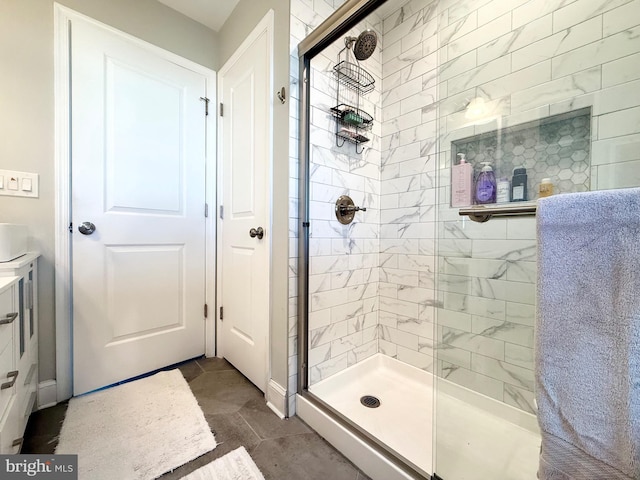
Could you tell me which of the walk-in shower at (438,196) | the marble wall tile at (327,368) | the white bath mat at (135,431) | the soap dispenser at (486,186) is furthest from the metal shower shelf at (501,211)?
the white bath mat at (135,431)

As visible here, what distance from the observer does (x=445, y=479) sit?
0.85m

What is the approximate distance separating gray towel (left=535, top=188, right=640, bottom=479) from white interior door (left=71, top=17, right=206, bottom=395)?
6.06 ft

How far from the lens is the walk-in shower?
1001mm

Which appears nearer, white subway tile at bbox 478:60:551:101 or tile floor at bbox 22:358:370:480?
tile floor at bbox 22:358:370:480

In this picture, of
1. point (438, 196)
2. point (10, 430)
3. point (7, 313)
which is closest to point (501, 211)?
point (438, 196)

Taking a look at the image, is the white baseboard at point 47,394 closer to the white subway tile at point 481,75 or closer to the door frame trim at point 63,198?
the door frame trim at point 63,198

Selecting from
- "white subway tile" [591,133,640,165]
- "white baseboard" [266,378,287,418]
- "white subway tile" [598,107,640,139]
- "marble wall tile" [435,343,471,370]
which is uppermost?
"white subway tile" [598,107,640,139]

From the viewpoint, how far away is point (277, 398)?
4.29 feet

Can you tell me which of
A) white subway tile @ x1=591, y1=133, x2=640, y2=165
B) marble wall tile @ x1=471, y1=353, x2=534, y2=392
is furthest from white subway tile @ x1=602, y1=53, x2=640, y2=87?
marble wall tile @ x1=471, y1=353, x2=534, y2=392

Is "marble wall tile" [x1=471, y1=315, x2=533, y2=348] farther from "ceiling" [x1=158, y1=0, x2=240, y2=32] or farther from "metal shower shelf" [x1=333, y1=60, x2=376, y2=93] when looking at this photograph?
"ceiling" [x1=158, y1=0, x2=240, y2=32]

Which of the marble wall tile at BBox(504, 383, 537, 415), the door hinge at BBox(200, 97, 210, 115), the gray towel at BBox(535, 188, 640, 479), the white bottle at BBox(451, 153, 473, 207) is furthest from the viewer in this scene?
the door hinge at BBox(200, 97, 210, 115)

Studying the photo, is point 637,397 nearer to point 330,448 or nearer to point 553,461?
point 553,461

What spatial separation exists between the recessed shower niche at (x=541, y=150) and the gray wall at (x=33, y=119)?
208cm

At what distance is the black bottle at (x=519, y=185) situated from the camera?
1.13 m
